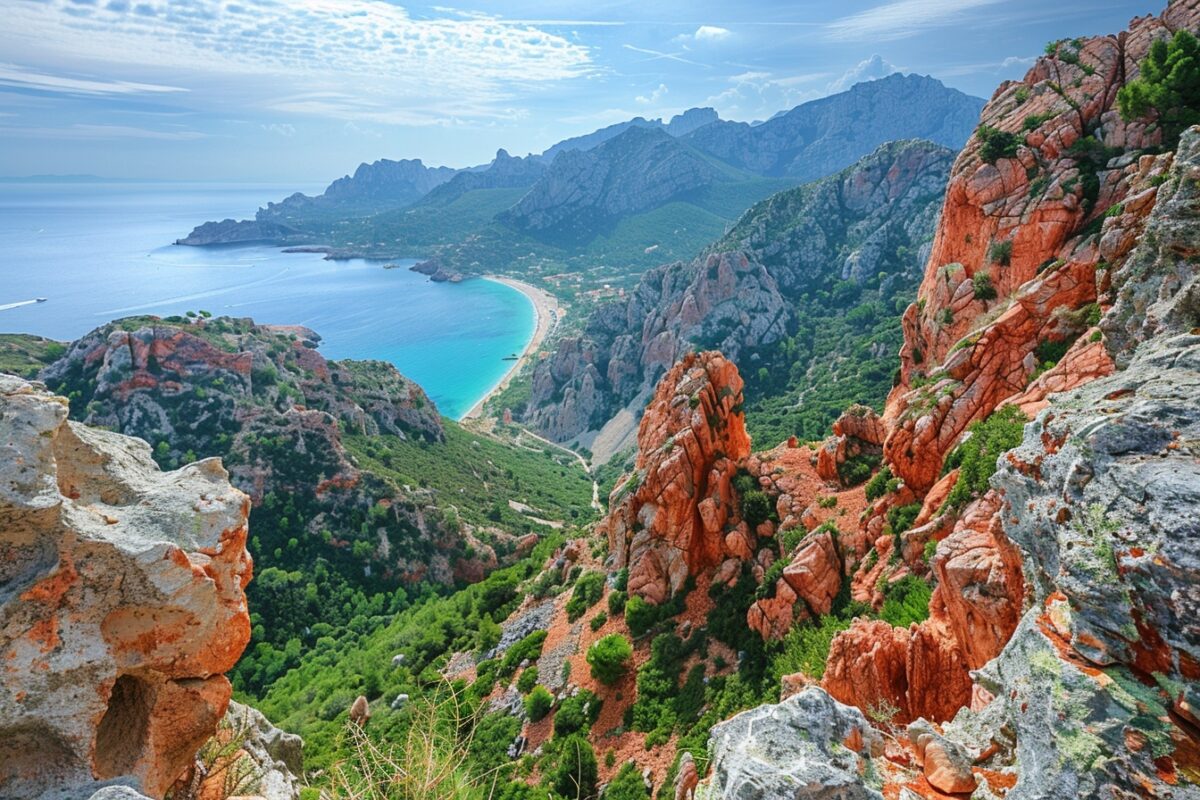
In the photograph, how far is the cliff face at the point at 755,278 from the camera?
106875mm

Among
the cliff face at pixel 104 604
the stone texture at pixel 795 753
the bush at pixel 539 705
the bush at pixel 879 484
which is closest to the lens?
the stone texture at pixel 795 753

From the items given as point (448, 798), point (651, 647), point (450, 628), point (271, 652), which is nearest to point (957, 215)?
point (651, 647)

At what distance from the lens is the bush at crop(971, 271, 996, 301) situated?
30188 mm

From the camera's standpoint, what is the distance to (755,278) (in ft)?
368

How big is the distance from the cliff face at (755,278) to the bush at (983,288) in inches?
2785

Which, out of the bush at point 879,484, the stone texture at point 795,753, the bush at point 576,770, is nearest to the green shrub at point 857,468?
the bush at point 879,484

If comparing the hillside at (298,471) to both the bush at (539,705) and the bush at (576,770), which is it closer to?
the bush at (539,705)

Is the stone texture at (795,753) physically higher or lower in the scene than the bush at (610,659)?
higher

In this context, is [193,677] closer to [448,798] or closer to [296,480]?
[448,798]

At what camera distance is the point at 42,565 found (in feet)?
26.1

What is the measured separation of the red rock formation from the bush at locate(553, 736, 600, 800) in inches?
298

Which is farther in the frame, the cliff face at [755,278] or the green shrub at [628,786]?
the cliff face at [755,278]

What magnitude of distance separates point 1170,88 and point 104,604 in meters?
43.2

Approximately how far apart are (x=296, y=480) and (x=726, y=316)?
8118 centimetres
